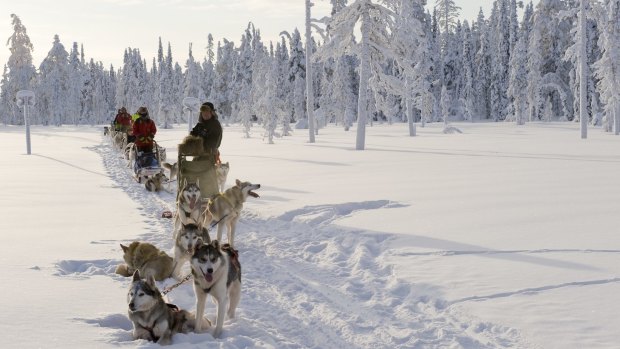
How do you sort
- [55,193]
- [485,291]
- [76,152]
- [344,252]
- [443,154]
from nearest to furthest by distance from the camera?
[485,291], [344,252], [55,193], [443,154], [76,152]

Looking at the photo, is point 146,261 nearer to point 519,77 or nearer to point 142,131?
point 142,131

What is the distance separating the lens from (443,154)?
70.3 feet

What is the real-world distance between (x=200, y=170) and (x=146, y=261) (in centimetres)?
269

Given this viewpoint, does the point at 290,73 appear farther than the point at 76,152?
Yes

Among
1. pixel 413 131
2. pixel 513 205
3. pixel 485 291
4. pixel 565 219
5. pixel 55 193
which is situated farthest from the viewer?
pixel 413 131

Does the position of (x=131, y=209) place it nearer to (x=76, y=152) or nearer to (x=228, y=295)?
(x=228, y=295)

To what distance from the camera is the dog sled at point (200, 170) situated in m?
8.49

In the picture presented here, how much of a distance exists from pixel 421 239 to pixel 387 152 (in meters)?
15.5

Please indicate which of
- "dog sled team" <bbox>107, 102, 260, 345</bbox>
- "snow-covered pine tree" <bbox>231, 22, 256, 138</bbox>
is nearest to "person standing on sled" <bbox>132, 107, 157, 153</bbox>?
"dog sled team" <bbox>107, 102, 260, 345</bbox>

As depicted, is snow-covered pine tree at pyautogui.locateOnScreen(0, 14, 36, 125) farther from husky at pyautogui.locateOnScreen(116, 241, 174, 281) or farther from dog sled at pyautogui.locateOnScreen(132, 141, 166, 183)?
husky at pyautogui.locateOnScreen(116, 241, 174, 281)

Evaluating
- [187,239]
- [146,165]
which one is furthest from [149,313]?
[146,165]

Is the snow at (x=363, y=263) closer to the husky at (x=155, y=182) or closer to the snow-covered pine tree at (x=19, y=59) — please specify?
the husky at (x=155, y=182)

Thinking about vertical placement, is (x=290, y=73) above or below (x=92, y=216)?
above

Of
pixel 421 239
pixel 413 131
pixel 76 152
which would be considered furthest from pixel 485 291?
pixel 413 131
